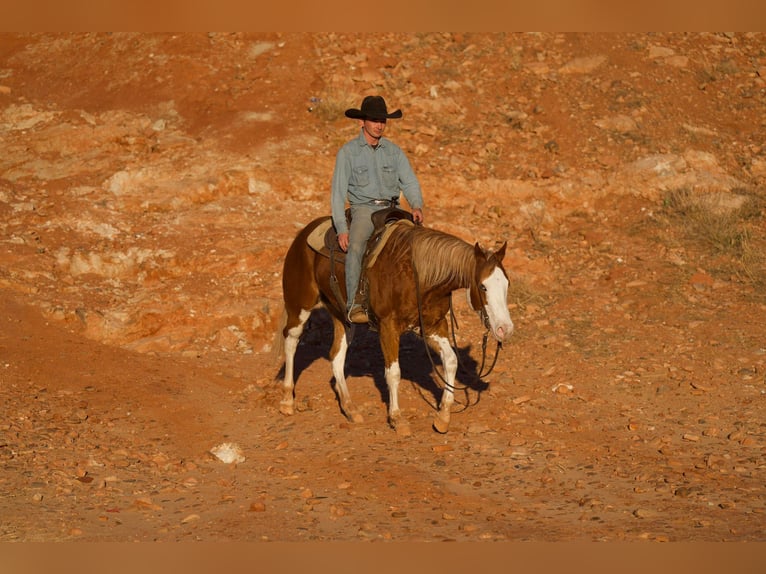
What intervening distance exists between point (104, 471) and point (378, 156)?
434cm

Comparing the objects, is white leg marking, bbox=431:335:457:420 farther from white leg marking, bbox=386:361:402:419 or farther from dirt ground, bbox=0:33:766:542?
white leg marking, bbox=386:361:402:419

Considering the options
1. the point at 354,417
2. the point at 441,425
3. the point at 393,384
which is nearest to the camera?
the point at 441,425

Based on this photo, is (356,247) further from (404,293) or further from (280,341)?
(280,341)

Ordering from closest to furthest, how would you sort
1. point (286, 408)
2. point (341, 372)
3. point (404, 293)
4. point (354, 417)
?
point (404, 293)
point (354, 417)
point (341, 372)
point (286, 408)

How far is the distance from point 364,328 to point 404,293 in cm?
441

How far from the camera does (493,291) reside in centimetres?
902

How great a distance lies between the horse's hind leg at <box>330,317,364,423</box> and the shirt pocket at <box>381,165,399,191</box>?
1735 millimetres

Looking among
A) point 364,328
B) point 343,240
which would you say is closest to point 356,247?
point 343,240

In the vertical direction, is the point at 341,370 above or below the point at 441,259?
below

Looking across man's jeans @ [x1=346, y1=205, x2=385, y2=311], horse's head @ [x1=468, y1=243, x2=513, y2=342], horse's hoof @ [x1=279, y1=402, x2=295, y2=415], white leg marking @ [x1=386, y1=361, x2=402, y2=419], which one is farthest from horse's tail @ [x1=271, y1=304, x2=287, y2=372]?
horse's head @ [x1=468, y1=243, x2=513, y2=342]

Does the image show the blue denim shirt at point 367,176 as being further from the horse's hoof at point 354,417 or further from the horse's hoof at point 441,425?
the horse's hoof at point 441,425

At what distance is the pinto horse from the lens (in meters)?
9.16

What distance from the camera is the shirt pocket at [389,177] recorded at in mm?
10398

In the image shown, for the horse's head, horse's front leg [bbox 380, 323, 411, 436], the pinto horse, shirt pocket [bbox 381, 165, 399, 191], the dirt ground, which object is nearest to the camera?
the dirt ground
